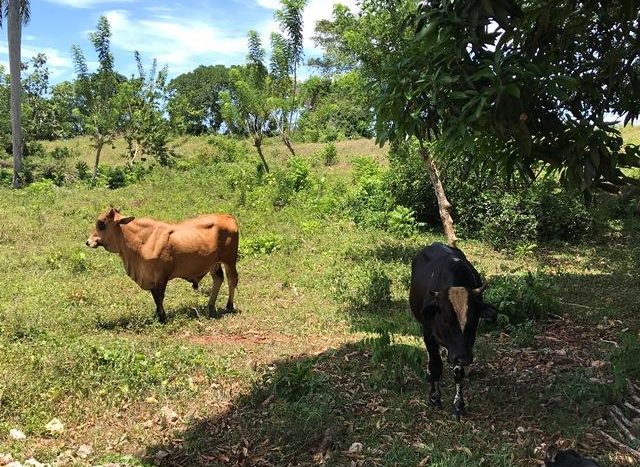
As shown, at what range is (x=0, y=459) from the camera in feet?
15.2

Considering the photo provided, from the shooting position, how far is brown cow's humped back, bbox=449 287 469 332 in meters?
4.79

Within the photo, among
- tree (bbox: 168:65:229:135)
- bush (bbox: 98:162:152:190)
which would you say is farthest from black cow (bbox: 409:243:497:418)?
tree (bbox: 168:65:229:135)

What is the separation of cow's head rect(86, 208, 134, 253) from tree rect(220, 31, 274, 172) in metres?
12.0

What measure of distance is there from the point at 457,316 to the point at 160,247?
5.06 m

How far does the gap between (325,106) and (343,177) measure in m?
3.68

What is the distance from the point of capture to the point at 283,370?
5.97m

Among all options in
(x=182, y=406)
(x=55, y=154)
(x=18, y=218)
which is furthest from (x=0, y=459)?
(x=55, y=154)

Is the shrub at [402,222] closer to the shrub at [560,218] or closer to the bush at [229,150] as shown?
the shrub at [560,218]

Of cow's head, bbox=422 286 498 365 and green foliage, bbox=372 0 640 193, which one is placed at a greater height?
green foliage, bbox=372 0 640 193

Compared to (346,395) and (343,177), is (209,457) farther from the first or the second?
(343,177)

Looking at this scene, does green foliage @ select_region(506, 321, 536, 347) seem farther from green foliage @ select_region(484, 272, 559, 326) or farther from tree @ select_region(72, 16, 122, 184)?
tree @ select_region(72, 16, 122, 184)

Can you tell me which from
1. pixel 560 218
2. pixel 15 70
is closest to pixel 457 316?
pixel 560 218

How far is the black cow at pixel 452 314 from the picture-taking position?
4.78 meters

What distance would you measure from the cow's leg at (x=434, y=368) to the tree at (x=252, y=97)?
1566 centimetres
